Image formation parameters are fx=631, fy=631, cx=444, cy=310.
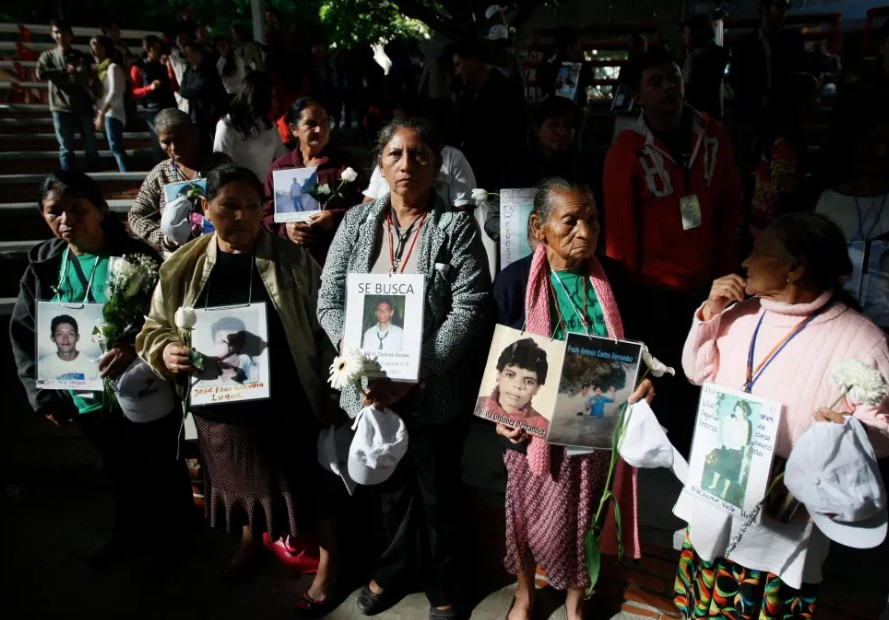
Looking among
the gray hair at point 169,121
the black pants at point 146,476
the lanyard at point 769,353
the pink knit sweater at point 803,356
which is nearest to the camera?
the pink knit sweater at point 803,356

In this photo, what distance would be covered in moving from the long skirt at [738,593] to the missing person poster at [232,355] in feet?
5.85

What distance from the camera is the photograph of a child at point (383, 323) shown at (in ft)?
7.54

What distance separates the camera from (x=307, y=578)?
3.30m

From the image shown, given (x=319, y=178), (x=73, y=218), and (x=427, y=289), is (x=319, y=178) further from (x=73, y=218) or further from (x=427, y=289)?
(x=427, y=289)

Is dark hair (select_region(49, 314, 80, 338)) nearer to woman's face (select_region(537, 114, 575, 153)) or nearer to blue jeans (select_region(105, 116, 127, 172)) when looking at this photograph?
woman's face (select_region(537, 114, 575, 153))

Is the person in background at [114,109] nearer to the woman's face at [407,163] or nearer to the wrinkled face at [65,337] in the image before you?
the wrinkled face at [65,337]

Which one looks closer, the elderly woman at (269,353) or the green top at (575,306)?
the green top at (575,306)

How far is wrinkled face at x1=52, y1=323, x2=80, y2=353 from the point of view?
278cm

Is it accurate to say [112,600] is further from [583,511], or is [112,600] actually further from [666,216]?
Result: [666,216]

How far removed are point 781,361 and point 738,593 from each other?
88 cm

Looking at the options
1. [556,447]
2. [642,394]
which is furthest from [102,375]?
[642,394]

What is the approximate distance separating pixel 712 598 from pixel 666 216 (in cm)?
155

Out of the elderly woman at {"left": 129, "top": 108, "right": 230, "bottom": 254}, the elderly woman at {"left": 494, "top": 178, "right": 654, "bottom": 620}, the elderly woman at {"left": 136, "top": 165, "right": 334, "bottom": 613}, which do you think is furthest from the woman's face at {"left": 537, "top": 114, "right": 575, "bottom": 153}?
the elderly woman at {"left": 129, "top": 108, "right": 230, "bottom": 254}

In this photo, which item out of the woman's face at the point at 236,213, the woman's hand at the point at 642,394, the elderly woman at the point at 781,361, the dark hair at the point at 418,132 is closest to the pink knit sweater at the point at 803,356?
the elderly woman at the point at 781,361
